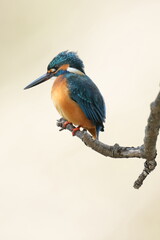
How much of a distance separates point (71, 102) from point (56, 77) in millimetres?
115

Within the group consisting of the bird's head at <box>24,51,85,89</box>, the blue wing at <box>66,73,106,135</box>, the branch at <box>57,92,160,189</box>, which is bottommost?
the branch at <box>57,92,160,189</box>

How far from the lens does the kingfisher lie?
123 cm

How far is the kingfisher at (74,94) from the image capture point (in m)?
1.23

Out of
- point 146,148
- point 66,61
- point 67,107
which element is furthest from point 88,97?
point 146,148

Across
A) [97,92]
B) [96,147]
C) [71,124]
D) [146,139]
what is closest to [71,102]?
[71,124]

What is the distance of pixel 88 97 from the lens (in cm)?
126

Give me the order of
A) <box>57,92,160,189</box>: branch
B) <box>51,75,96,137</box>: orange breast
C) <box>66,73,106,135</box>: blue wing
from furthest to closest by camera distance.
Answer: <box>51,75,96,137</box>: orange breast
<box>66,73,106,135</box>: blue wing
<box>57,92,160,189</box>: branch

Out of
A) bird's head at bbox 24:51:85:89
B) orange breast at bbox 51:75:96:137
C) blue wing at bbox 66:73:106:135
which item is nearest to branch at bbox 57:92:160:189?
blue wing at bbox 66:73:106:135

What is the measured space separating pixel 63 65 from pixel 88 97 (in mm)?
213

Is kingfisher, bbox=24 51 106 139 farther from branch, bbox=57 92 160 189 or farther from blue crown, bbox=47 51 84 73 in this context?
branch, bbox=57 92 160 189

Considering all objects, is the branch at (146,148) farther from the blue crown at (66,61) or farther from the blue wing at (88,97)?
the blue crown at (66,61)

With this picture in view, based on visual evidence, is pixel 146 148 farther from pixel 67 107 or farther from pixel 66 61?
pixel 66 61

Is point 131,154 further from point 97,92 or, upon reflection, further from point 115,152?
point 97,92

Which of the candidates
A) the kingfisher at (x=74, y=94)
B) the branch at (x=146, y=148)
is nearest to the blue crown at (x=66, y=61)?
the kingfisher at (x=74, y=94)
